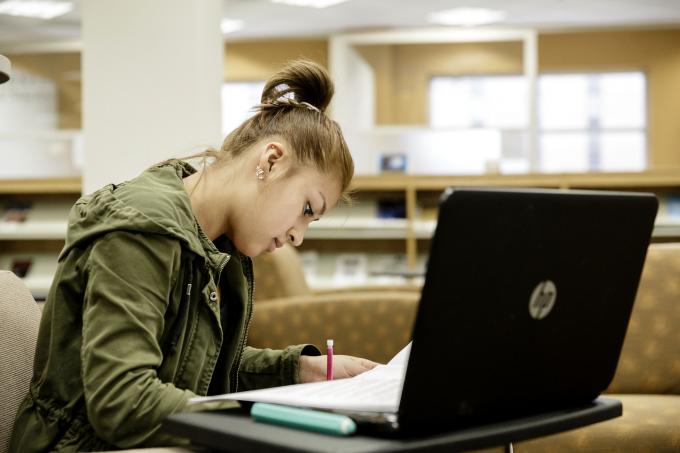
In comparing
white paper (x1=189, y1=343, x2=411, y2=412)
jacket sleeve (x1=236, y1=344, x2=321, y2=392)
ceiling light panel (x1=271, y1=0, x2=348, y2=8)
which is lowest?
jacket sleeve (x1=236, y1=344, x2=321, y2=392)

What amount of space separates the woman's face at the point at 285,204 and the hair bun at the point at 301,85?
18 cm

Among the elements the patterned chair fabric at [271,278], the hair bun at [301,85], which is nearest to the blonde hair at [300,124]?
the hair bun at [301,85]

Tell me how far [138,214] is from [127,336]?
154 mm

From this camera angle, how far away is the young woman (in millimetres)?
972

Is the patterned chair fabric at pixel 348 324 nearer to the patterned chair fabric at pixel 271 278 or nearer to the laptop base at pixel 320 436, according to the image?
the patterned chair fabric at pixel 271 278

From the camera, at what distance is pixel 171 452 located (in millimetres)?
840

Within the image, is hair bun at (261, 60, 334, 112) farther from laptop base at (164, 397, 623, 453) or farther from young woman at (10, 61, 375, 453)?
laptop base at (164, 397, 623, 453)

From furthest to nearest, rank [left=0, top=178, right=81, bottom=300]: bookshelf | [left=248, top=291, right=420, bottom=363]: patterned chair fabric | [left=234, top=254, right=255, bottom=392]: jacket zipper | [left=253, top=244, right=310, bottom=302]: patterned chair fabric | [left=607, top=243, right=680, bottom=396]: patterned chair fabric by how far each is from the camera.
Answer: [left=0, top=178, right=81, bottom=300]: bookshelf < [left=253, top=244, right=310, bottom=302]: patterned chair fabric < [left=248, top=291, right=420, bottom=363]: patterned chair fabric < [left=607, top=243, right=680, bottom=396]: patterned chair fabric < [left=234, top=254, right=255, bottom=392]: jacket zipper

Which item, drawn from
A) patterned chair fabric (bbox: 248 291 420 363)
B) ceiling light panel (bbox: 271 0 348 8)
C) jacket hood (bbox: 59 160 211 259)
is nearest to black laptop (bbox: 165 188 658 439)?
jacket hood (bbox: 59 160 211 259)

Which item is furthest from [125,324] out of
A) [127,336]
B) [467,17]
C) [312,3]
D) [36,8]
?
[467,17]

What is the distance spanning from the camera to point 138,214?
41.7 inches

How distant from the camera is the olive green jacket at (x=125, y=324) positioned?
0.96 metres

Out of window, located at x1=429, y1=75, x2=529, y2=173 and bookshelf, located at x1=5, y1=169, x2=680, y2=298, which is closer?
bookshelf, located at x1=5, y1=169, x2=680, y2=298

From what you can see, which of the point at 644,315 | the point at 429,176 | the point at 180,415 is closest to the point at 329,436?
the point at 180,415
